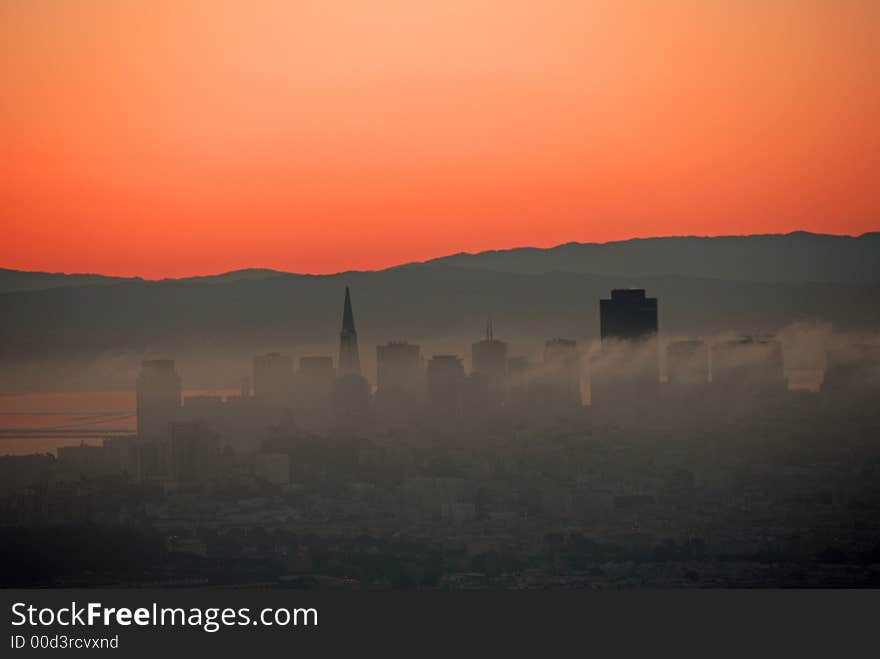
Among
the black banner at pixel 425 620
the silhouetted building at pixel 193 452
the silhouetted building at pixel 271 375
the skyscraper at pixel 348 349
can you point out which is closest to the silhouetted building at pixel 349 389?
the skyscraper at pixel 348 349

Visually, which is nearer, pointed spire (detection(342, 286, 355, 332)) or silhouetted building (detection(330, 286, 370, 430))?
pointed spire (detection(342, 286, 355, 332))

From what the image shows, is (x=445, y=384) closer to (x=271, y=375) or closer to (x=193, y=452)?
(x=271, y=375)

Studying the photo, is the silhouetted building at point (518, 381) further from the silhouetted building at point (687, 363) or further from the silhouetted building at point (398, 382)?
the silhouetted building at point (687, 363)

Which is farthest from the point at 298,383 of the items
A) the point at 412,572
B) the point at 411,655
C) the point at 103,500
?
the point at 411,655

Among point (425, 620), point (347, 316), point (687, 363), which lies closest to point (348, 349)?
point (347, 316)

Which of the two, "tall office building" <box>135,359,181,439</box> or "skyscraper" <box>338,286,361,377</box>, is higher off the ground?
"skyscraper" <box>338,286,361,377</box>

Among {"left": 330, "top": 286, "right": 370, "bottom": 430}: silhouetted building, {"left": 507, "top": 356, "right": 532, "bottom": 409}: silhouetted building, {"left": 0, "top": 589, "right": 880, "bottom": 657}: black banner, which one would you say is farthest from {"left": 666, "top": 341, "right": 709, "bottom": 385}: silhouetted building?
{"left": 0, "top": 589, "right": 880, "bottom": 657}: black banner

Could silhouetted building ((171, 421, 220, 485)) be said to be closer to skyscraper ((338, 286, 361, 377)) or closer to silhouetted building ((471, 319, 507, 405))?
skyscraper ((338, 286, 361, 377))
